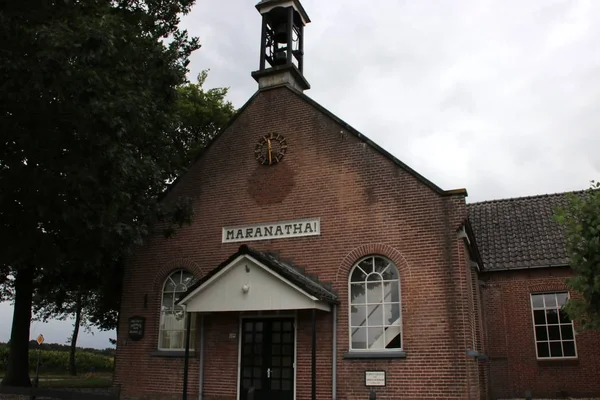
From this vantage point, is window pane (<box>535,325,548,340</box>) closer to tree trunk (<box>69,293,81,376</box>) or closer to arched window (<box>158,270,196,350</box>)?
arched window (<box>158,270,196,350</box>)

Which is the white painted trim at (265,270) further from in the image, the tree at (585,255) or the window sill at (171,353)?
the tree at (585,255)

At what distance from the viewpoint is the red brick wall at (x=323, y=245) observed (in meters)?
12.4

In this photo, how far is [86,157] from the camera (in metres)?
10.7

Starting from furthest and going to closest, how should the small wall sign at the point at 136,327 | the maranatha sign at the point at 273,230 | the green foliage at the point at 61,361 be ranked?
the green foliage at the point at 61,361, the small wall sign at the point at 136,327, the maranatha sign at the point at 273,230

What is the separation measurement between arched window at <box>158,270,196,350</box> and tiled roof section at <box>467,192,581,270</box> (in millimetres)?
10139

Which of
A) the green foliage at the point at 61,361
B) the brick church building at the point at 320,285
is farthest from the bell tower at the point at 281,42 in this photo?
the green foliage at the point at 61,361

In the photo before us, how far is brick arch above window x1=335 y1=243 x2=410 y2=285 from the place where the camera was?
13.1m

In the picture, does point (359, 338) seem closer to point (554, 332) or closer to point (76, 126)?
point (76, 126)

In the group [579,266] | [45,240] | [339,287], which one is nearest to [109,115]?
[45,240]

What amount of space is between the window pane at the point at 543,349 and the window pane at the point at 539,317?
2.25 feet

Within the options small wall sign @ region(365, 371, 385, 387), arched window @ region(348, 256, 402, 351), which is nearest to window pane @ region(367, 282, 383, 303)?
arched window @ region(348, 256, 402, 351)

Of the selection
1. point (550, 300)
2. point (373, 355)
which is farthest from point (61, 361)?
point (550, 300)

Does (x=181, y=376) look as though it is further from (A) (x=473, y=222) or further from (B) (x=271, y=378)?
Answer: (A) (x=473, y=222)

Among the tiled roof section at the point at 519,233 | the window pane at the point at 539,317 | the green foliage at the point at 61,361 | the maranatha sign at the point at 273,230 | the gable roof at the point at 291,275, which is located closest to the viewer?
the gable roof at the point at 291,275
